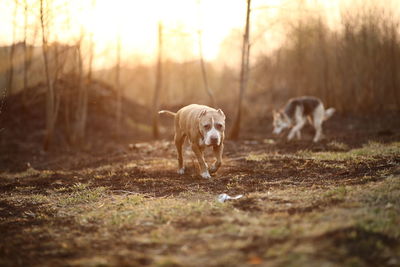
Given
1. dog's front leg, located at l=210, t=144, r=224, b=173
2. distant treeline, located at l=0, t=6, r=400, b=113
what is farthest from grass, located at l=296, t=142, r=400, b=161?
distant treeline, located at l=0, t=6, r=400, b=113

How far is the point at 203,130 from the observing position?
9.20 meters

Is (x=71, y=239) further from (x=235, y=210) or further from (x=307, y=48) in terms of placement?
(x=307, y=48)

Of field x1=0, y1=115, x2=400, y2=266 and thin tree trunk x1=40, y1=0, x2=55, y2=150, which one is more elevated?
thin tree trunk x1=40, y1=0, x2=55, y2=150

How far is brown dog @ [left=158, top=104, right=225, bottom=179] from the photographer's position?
29.6ft

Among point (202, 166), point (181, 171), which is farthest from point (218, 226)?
point (181, 171)

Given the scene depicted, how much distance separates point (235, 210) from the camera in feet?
20.5

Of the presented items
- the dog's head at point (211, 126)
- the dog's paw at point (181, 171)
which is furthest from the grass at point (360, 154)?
the dog's paw at point (181, 171)

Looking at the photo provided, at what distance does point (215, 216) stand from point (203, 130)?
3394mm

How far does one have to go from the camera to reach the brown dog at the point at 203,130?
355 inches

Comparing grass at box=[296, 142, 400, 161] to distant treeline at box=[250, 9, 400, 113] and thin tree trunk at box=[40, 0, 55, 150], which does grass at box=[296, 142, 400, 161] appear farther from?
distant treeline at box=[250, 9, 400, 113]

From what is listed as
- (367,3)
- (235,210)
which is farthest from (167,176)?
(367,3)

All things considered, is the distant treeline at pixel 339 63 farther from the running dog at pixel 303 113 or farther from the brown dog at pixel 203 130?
the brown dog at pixel 203 130

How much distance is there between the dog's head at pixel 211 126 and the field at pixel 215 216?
870 mm

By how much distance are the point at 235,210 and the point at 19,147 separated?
1611cm
